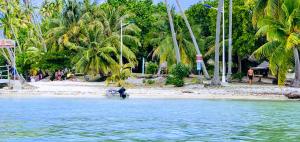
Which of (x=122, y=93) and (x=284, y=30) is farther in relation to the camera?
(x=284, y=30)

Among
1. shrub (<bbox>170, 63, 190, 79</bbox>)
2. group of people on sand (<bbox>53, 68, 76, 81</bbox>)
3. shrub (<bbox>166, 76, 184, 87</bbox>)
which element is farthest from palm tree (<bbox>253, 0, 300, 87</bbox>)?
group of people on sand (<bbox>53, 68, 76, 81</bbox>)

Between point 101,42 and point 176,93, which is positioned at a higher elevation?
point 101,42

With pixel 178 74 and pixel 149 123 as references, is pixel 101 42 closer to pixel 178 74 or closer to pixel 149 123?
pixel 178 74

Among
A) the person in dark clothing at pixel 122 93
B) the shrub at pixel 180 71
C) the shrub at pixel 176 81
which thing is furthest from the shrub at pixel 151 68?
the person in dark clothing at pixel 122 93

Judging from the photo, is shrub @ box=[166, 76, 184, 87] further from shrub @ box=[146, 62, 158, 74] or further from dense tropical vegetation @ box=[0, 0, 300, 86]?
shrub @ box=[146, 62, 158, 74]

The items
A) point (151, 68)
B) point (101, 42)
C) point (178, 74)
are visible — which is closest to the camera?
point (178, 74)

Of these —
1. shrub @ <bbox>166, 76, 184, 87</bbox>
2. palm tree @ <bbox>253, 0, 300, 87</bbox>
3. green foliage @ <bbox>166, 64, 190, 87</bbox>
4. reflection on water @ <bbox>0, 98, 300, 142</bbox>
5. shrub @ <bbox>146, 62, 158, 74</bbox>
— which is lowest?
reflection on water @ <bbox>0, 98, 300, 142</bbox>

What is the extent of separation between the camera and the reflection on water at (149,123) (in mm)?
15422

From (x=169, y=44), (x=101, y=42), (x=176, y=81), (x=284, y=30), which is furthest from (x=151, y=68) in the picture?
(x=284, y=30)

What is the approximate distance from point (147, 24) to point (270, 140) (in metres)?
54.5

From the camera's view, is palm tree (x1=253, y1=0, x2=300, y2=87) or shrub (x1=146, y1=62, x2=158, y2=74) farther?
shrub (x1=146, y1=62, x2=158, y2=74)

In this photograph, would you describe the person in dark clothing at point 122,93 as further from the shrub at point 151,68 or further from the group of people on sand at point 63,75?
the shrub at point 151,68

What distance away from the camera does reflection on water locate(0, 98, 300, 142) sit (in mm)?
15422

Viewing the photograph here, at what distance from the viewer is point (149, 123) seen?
1942 centimetres
